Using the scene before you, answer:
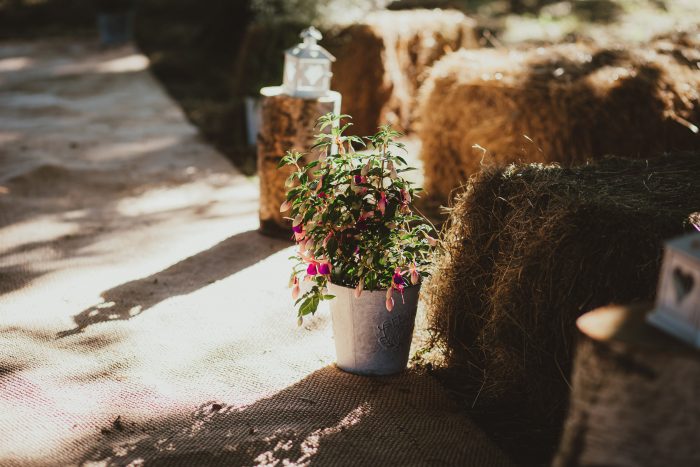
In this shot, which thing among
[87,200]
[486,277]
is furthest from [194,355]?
[87,200]

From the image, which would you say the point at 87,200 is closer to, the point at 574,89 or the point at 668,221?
the point at 574,89

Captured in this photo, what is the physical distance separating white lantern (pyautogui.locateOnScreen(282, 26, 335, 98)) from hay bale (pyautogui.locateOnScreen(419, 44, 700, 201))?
982 millimetres

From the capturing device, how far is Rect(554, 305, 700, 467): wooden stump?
62.2 inches

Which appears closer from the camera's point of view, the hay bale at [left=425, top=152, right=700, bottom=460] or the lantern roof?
the hay bale at [left=425, top=152, right=700, bottom=460]

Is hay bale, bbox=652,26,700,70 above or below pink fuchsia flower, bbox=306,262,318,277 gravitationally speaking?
above

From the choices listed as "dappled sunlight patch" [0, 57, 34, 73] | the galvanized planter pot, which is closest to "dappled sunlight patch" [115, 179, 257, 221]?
the galvanized planter pot

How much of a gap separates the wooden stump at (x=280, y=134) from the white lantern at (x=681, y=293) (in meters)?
2.83

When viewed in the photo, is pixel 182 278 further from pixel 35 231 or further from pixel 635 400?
pixel 635 400

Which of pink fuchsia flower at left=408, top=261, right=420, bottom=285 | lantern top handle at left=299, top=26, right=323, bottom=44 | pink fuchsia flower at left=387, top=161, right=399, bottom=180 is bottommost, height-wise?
pink fuchsia flower at left=408, top=261, right=420, bottom=285

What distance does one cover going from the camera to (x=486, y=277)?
9.78 feet

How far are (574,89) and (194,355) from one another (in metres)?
2.80

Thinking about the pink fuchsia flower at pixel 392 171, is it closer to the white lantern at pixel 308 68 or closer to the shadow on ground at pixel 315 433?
the shadow on ground at pixel 315 433

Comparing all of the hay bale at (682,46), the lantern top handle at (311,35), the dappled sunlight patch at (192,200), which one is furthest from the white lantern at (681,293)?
the hay bale at (682,46)

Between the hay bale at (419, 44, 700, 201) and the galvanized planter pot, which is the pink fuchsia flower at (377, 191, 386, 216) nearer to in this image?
the galvanized planter pot
